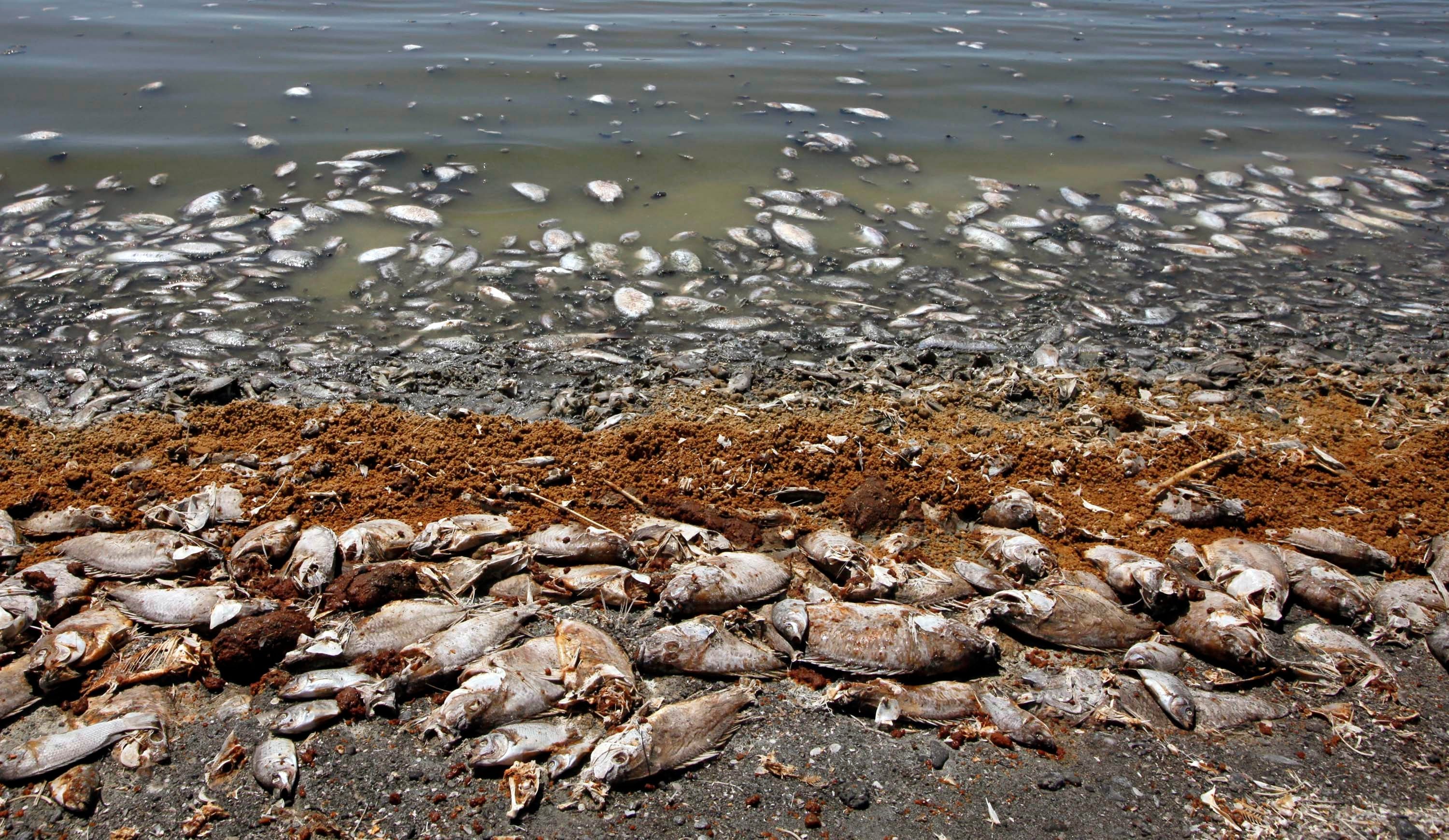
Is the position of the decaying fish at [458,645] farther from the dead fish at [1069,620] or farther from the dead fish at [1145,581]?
the dead fish at [1145,581]

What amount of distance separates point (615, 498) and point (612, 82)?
8625mm

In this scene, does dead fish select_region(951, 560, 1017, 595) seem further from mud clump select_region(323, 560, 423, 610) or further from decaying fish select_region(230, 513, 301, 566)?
decaying fish select_region(230, 513, 301, 566)

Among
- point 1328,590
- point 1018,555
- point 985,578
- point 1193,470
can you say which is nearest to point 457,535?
point 985,578

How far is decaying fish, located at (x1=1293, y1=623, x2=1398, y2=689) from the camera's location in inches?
129

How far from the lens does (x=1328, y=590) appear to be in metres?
3.65

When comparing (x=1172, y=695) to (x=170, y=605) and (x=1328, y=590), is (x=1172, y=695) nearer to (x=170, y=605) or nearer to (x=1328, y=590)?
(x=1328, y=590)

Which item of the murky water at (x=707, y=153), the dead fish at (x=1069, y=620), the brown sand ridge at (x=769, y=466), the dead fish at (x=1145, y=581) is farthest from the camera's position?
the murky water at (x=707, y=153)

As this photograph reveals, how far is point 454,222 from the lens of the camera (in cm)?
768

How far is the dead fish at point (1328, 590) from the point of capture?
3.58 m

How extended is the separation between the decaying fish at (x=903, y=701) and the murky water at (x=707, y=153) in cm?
341

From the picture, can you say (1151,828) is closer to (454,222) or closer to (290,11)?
(454,222)

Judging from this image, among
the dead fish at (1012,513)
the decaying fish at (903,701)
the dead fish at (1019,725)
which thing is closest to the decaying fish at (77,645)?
the decaying fish at (903,701)

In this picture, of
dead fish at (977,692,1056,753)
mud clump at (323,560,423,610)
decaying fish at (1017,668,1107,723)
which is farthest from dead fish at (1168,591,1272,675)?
mud clump at (323,560,423,610)

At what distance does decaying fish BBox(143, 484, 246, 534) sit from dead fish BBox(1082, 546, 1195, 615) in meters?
3.83
